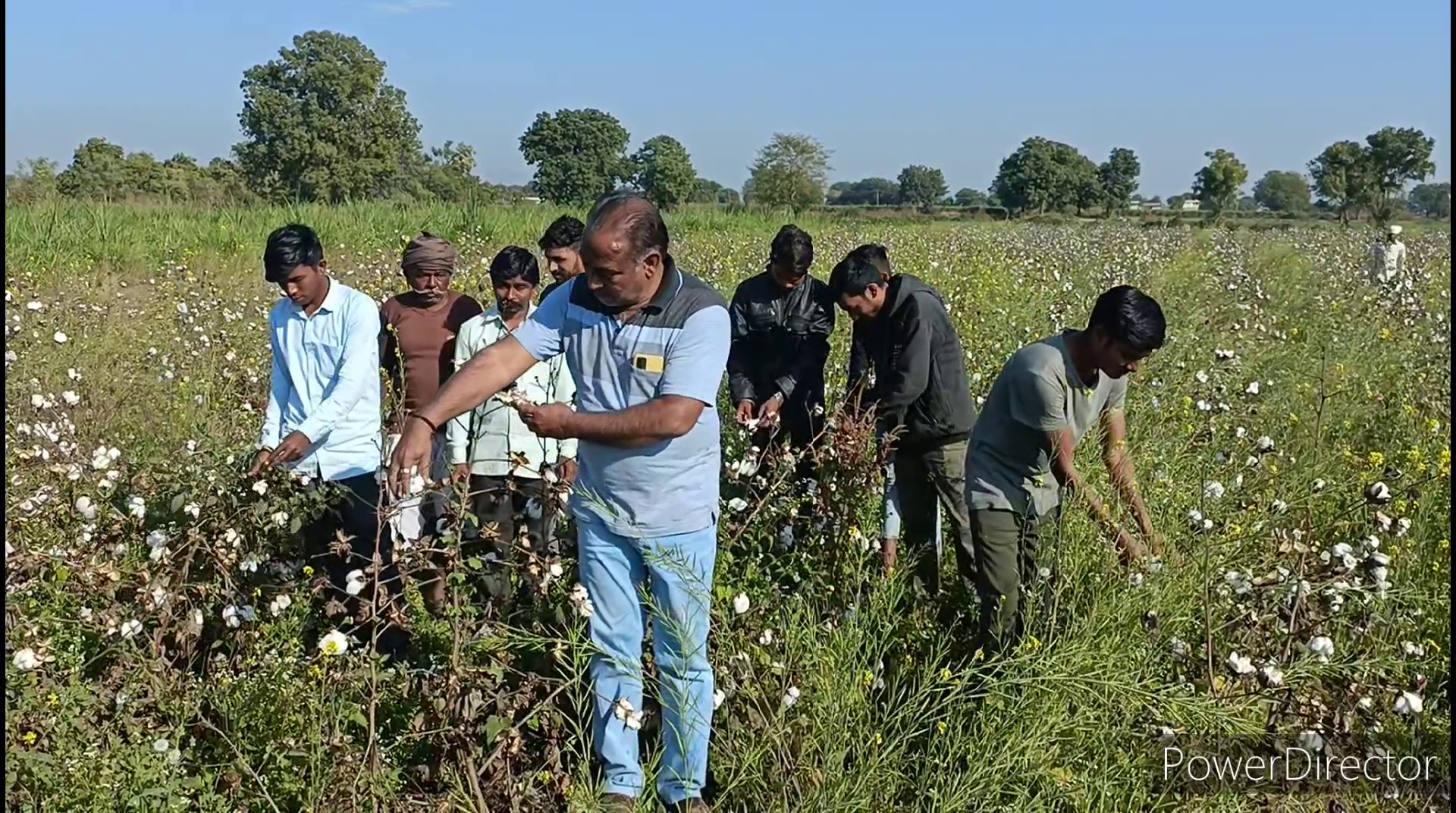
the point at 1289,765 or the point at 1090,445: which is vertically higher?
the point at 1090,445

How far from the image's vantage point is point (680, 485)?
2.61 m

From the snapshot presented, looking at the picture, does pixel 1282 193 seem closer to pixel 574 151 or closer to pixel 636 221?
pixel 574 151

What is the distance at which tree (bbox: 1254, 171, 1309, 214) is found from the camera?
148 feet

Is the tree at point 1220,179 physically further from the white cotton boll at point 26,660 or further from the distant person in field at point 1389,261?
the white cotton boll at point 26,660

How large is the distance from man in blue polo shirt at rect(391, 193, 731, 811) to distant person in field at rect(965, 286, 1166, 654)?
946 millimetres

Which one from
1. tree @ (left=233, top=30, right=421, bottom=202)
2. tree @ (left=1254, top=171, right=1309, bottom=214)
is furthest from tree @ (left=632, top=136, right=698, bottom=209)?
tree @ (left=1254, top=171, right=1309, bottom=214)

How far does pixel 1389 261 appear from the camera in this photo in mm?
9961

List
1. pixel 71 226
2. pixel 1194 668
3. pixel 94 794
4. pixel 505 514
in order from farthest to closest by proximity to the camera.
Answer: pixel 71 226
pixel 505 514
pixel 1194 668
pixel 94 794

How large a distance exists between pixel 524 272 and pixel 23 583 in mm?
1890

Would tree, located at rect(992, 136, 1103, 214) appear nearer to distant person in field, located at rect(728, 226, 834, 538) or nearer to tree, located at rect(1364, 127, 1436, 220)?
tree, located at rect(1364, 127, 1436, 220)

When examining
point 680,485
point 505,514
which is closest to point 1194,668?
point 680,485

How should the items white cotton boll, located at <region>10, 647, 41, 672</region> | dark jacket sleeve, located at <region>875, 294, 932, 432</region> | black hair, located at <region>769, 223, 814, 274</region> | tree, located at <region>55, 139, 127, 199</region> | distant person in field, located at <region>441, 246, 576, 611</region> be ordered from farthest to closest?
tree, located at <region>55, 139, 127, 199</region>, black hair, located at <region>769, 223, 814, 274</region>, dark jacket sleeve, located at <region>875, 294, 932, 432</region>, distant person in field, located at <region>441, 246, 576, 611</region>, white cotton boll, located at <region>10, 647, 41, 672</region>

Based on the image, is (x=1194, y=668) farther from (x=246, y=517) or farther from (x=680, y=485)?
(x=246, y=517)

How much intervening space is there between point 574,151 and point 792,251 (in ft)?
201
